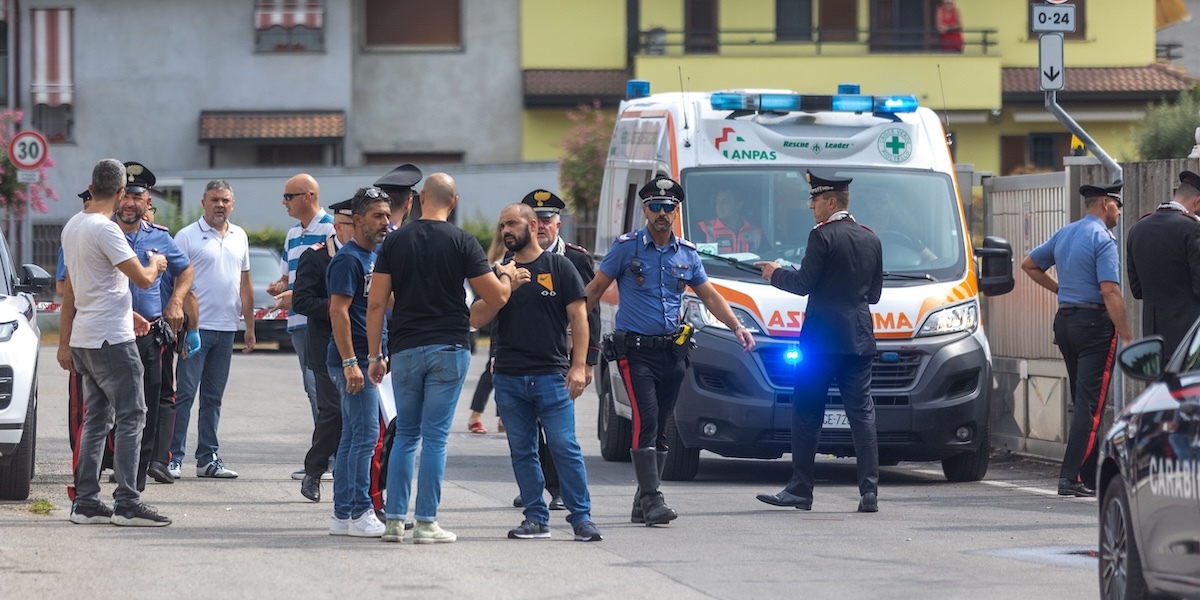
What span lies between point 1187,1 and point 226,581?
140 ft

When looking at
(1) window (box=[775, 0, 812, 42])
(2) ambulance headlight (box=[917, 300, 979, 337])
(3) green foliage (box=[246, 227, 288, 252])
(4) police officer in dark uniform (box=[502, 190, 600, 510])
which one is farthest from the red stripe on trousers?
(1) window (box=[775, 0, 812, 42])

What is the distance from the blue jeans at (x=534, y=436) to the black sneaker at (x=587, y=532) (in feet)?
0.09

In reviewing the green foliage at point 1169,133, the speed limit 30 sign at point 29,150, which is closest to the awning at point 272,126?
the speed limit 30 sign at point 29,150

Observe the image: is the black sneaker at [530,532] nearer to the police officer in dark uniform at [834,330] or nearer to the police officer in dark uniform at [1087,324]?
the police officer in dark uniform at [834,330]

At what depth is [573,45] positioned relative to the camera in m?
38.5

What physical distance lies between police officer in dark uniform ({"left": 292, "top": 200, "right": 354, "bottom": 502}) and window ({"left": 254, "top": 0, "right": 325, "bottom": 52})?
87.6ft

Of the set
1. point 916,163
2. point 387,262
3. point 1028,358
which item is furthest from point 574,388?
point 1028,358

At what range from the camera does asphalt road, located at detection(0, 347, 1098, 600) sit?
7934 mm

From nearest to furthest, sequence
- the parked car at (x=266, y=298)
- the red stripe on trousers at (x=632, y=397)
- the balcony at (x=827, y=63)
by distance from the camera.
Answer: the red stripe on trousers at (x=632, y=397) < the parked car at (x=266, y=298) < the balcony at (x=827, y=63)

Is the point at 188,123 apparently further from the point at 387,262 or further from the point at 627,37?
the point at 387,262

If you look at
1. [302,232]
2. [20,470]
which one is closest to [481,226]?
[302,232]

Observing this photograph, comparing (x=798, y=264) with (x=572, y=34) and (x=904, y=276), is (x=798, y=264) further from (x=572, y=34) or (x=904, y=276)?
(x=572, y=34)

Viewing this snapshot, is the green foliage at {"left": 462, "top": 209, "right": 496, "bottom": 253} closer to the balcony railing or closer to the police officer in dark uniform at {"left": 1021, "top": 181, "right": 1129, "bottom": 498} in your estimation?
the balcony railing

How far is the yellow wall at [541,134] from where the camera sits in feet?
126
